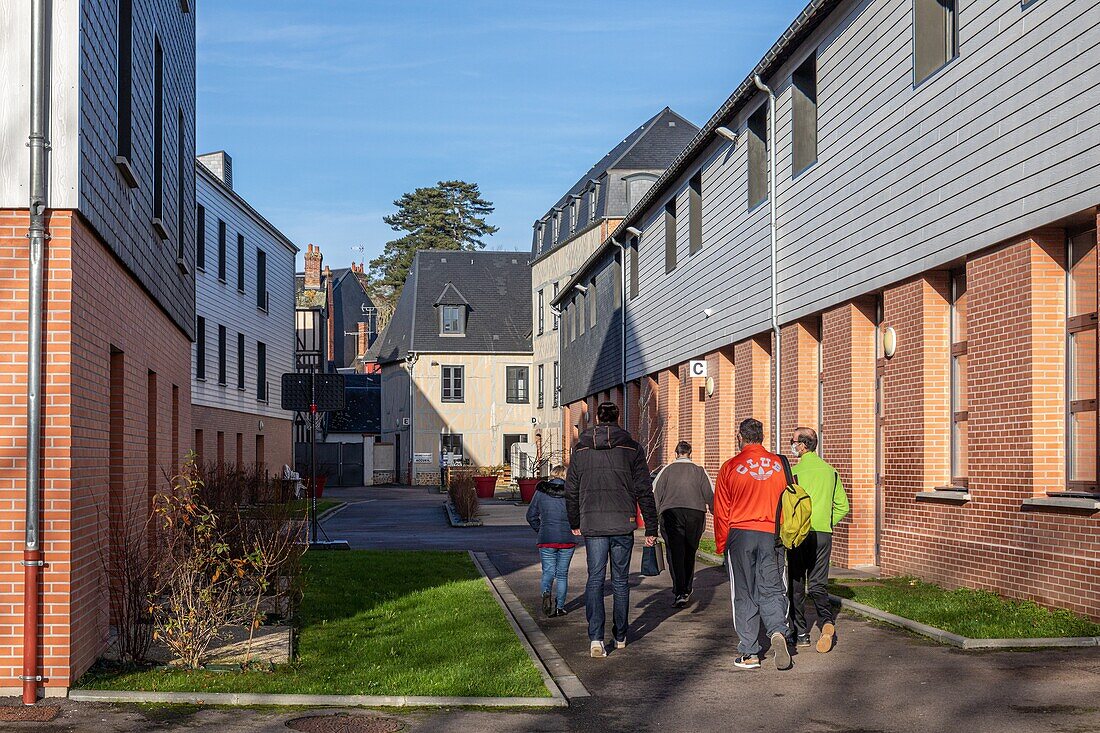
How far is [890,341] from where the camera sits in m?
15.2

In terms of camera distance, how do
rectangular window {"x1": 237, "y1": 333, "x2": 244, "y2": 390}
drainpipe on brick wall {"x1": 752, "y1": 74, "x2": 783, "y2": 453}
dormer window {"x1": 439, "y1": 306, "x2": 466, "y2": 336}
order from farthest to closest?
1. dormer window {"x1": 439, "y1": 306, "x2": 466, "y2": 336}
2. rectangular window {"x1": 237, "y1": 333, "x2": 244, "y2": 390}
3. drainpipe on brick wall {"x1": 752, "y1": 74, "x2": 783, "y2": 453}

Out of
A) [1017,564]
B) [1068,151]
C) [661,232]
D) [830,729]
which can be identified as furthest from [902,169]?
[661,232]

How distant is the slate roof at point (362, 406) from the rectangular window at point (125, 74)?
55219 millimetres

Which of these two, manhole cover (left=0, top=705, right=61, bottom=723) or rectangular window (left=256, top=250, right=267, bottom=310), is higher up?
rectangular window (left=256, top=250, right=267, bottom=310)

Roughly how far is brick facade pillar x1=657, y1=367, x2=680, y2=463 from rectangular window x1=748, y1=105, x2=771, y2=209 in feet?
24.2

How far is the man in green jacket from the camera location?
1047 centimetres

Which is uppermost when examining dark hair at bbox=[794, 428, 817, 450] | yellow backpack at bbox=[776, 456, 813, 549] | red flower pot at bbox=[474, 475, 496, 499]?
dark hair at bbox=[794, 428, 817, 450]

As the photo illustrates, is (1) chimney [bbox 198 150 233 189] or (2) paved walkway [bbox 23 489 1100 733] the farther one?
(1) chimney [bbox 198 150 233 189]

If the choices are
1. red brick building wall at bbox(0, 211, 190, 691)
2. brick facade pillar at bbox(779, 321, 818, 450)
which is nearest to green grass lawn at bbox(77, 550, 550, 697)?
red brick building wall at bbox(0, 211, 190, 691)

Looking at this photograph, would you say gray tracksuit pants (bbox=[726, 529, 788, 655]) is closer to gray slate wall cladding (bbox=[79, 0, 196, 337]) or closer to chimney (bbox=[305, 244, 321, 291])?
gray slate wall cladding (bbox=[79, 0, 196, 337])

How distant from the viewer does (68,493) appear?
8273mm

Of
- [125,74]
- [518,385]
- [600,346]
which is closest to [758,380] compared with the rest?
[125,74]

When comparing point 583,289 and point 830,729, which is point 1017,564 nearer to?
point 830,729

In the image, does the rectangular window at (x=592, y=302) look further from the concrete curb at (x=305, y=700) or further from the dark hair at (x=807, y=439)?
the concrete curb at (x=305, y=700)
